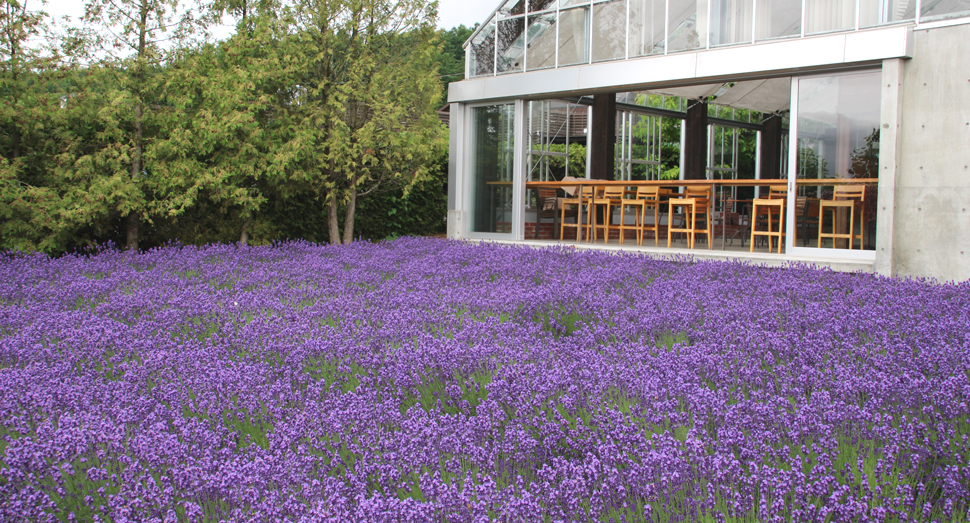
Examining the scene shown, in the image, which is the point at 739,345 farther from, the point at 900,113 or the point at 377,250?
the point at 377,250

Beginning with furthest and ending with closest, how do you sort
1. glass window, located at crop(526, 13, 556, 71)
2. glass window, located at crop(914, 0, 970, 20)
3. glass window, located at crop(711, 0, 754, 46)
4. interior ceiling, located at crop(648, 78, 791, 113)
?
interior ceiling, located at crop(648, 78, 791, 113), glass window, located at crop(526, 13, 556, 71), glass window, located at crop(711, 0, 754, 46), glass window, located at crop(914, 0, 970, 20)

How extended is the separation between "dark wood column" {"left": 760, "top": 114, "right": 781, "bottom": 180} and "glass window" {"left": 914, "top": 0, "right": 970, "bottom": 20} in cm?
1045

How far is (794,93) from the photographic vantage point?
352 inches

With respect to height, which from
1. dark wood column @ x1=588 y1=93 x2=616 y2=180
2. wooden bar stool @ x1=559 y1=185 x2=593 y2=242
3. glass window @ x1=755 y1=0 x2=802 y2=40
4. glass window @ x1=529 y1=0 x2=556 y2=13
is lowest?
wooden bar stool @ x1=559 y1=185 x2=593 y2=242

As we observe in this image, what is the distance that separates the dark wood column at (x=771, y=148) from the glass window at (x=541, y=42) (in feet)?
30.7

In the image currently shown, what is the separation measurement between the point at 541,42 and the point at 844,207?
5302 millimetres

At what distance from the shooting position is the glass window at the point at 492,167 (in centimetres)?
1202

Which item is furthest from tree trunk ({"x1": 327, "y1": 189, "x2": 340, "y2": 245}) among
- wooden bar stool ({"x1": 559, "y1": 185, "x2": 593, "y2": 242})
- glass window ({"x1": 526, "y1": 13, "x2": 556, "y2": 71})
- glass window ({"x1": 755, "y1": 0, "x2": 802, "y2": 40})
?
glass window ({"x1": 755, "y1": 0, "x2": 802, "y2": 40})

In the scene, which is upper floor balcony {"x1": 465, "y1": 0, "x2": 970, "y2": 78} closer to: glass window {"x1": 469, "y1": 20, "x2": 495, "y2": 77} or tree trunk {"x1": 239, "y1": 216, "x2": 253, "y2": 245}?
glass window {"x1": 469, "y1": 20, "x2": 495, "y2": 77}

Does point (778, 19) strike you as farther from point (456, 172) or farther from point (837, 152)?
point (456, 172)

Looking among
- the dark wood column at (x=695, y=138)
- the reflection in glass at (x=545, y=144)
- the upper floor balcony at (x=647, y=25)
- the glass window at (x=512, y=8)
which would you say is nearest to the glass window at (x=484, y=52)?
the upper floor balcony at (x=647, y=25)

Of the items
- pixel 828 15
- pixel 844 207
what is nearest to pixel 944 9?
pixel 828 15

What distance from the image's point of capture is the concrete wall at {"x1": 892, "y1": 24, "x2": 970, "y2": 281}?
7.48 metres

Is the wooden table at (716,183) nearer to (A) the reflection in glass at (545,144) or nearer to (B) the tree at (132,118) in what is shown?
(A) the reflection in glass at (545,144)
